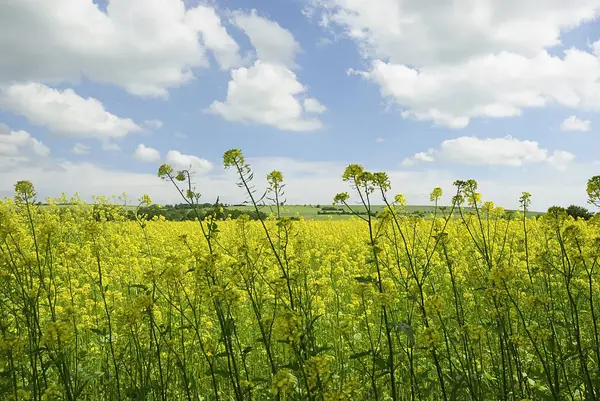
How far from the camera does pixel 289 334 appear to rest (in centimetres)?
220

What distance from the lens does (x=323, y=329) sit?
6059 millimetres

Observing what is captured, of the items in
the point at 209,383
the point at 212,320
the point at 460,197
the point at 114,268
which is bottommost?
the point at 209,383

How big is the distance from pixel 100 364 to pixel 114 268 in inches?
114

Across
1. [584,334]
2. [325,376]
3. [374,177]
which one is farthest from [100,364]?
[584,334]

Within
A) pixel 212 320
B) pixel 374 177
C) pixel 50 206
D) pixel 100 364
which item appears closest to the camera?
pixel 374 177

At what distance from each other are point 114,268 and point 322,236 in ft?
33.8

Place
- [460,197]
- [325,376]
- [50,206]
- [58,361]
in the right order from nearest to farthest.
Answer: [325,376] < [58,361] < [460,197] < [50,206]

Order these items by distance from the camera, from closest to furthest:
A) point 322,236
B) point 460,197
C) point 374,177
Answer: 1. point 374,177
2. point 460,197
3. point 322,236

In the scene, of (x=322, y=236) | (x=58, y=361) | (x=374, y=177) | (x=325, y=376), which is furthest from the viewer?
(x=322, y=236)

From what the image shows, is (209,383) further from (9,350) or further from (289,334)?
(289,334)

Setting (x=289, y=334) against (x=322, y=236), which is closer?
(x=289, y=334)

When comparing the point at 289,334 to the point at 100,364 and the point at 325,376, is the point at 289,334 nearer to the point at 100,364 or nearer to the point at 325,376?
the point at 325,376

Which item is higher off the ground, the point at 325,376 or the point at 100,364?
the point at 325,376

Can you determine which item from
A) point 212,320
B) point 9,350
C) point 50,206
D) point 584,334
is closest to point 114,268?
point 212,320
